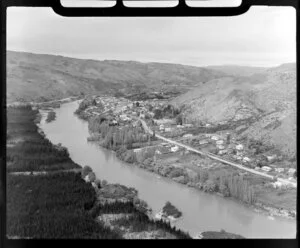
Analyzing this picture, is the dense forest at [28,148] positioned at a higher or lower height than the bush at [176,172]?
higher

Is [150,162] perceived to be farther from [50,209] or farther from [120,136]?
[50,209]

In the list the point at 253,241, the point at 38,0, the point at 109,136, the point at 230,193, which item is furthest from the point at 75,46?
the point at 253,241

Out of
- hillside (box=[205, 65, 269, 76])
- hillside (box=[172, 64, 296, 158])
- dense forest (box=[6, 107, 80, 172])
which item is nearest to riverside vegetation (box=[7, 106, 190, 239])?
dense forest (box=[6, 107, 80, 172])

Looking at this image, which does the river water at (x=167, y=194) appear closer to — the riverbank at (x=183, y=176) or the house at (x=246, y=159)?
the riverbank at (x=183, y=176)

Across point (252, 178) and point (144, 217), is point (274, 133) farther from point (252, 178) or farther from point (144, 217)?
point (144, 217)

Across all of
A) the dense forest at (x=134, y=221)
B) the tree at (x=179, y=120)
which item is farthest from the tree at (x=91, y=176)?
the tree at (x=179, y=120)

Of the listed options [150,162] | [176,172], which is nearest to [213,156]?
[176,172]

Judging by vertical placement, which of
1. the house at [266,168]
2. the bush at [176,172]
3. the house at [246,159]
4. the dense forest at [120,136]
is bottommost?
the bush at [176,172]
